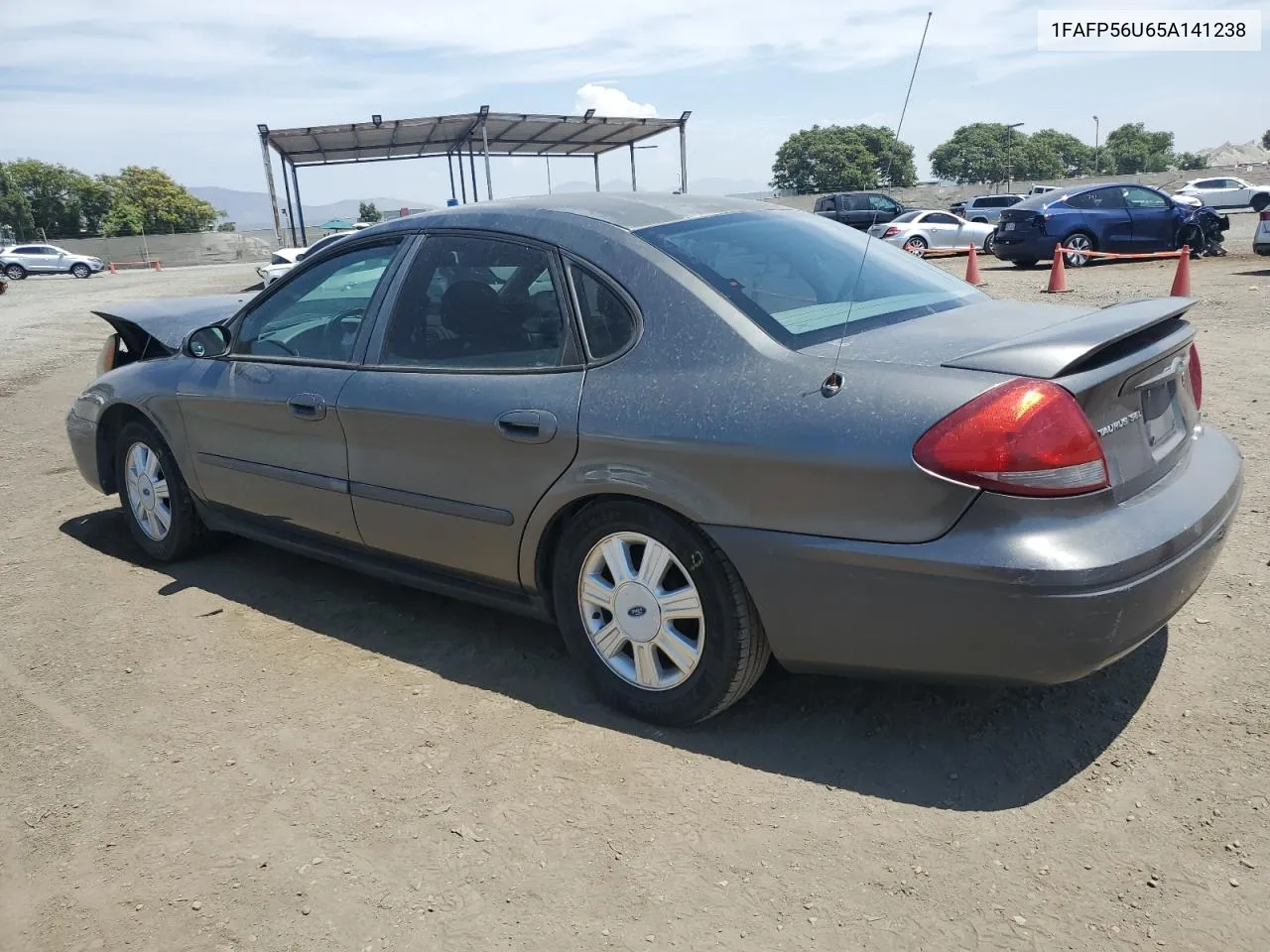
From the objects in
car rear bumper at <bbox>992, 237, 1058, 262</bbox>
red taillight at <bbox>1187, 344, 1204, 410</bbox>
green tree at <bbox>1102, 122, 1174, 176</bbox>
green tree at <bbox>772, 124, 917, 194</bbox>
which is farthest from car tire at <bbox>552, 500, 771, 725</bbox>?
green tree at <bbox>1102, 122, 1174, 176</bbox>

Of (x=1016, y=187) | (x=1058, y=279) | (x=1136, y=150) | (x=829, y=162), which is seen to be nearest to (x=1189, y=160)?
(x=1136, y=150)

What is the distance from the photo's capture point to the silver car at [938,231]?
2481 centimetres

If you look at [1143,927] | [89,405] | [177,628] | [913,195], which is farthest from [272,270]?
[913,195]

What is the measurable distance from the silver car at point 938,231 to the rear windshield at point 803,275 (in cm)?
2235

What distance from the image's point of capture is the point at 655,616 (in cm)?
292

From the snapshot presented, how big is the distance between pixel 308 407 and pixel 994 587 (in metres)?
2.61

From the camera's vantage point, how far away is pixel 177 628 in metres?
4.04

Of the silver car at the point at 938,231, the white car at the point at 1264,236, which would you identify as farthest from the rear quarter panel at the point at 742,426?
the silver car at the point at 938,231

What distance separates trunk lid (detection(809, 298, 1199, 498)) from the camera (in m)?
2.47

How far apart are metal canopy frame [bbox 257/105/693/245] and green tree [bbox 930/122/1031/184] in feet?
120

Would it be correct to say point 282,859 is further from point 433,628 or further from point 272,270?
point 272,270

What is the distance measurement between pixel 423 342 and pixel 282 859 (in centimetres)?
177

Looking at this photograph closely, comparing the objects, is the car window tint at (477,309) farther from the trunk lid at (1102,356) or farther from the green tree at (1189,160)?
the green tree at (1189,160)

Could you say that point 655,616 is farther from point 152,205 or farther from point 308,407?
point 152,205
